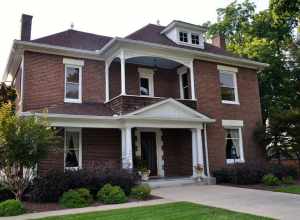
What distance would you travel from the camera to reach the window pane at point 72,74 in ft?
47.7

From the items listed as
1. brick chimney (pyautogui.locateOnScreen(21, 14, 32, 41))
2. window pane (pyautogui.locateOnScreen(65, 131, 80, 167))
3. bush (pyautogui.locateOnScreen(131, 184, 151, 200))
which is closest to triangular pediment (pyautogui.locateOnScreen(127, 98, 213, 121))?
window pane (pyautogui.locateOnScreen(65, 131, 80, 167))

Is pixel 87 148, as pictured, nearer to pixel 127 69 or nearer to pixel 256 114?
pixel 127 69

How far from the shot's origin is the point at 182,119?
46.5ft

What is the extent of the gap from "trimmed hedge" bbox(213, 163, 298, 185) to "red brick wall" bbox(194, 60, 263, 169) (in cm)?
97

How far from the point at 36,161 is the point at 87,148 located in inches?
172

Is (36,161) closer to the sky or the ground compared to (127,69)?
closer to the ground

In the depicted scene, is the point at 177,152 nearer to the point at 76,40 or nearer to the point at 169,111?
the point at 169,111

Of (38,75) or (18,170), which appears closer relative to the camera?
(18,170)

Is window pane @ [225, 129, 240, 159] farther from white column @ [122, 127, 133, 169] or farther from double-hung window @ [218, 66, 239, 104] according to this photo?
white column @ [122, 127, 133, 169]

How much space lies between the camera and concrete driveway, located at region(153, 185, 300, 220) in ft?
24.5

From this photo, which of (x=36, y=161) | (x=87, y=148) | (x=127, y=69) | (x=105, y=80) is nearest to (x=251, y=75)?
(x=127, y=69)

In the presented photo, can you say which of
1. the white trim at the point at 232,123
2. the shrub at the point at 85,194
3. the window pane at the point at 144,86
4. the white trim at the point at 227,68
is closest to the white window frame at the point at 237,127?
the white trim at the point at 232,123

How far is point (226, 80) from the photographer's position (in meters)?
17.5

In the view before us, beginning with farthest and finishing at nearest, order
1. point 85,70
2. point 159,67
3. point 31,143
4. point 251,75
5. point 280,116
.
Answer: point 251,75
point 159,67
point 280,116
point 85,70
point 31,143
